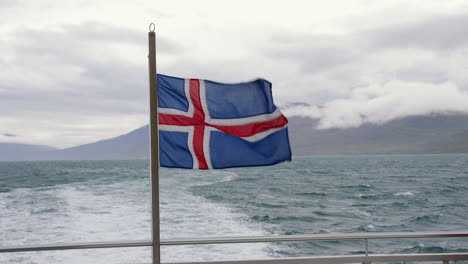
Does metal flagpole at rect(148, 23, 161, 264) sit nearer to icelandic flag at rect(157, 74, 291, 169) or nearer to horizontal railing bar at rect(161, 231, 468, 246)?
horizontal railing bar at rect(161, 231, 468, 246)

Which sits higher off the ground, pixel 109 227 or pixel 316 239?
pixel 316 239

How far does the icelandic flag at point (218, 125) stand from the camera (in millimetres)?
4051

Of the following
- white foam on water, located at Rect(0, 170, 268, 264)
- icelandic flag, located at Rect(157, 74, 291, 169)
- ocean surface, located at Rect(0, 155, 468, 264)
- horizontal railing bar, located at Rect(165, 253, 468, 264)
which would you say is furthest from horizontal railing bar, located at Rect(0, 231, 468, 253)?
ocean surface, located at Rect(0, 155, 468, 264)

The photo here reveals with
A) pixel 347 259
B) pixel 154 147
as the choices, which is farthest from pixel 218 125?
pixel 347 259

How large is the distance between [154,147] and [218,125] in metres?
0.81

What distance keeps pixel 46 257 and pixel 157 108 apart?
9498 millimetres

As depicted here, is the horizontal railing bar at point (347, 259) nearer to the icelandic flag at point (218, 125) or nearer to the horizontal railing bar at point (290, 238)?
the horizontal railing bar at point (290, 238)

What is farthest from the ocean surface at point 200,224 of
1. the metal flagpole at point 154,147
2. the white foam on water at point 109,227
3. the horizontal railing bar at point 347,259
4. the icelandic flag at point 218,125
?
the metal flagpole at point 154,147

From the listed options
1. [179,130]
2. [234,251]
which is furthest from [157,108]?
[234,251]

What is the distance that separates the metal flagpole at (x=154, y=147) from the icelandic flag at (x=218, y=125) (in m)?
0.34

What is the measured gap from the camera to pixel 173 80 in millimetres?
4109

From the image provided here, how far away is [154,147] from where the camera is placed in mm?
3609

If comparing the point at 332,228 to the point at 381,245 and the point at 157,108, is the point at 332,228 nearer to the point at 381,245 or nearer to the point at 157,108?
the point at 381,245

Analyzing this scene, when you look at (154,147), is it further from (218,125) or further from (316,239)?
(316,239)
